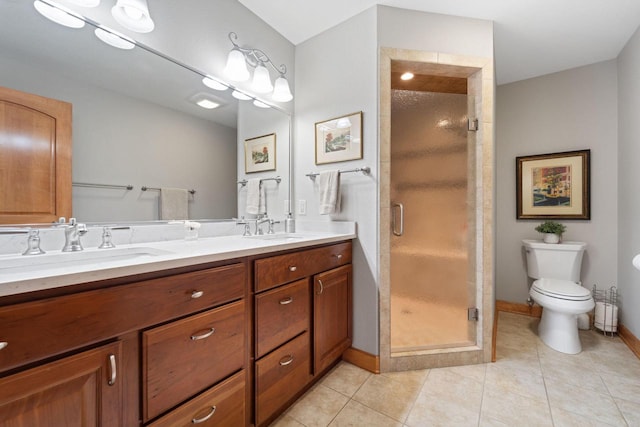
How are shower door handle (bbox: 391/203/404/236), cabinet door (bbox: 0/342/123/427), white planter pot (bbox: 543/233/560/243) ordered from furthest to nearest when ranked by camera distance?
1. white planter pot (bbox: 543/233/560/243)
2. shower door handle (bbox: 391/203/404/236)
3. cabinet door (bbox: 0/342/123/427)

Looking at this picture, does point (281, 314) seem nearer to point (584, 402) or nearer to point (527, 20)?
point (584, 402)

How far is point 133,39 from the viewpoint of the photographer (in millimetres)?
1274

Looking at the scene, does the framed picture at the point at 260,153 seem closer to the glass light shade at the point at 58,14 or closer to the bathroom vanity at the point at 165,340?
the bathroom vanity at the point at 165,340

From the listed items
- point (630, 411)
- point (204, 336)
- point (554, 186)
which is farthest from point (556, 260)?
point (204, 336)

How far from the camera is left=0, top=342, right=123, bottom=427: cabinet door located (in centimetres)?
58

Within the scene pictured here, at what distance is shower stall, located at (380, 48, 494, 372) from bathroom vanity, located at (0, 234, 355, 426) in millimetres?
752

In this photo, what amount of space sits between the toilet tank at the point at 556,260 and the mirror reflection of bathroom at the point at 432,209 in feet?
3.38

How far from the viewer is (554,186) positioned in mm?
2500

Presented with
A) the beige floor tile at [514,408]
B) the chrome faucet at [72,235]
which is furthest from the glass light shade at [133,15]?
the beige floor tile at [514,408]

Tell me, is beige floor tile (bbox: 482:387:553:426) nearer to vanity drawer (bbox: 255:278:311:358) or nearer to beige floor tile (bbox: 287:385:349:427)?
beige floor tile (bbox: 287:385:349:427)

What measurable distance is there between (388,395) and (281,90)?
2119mm

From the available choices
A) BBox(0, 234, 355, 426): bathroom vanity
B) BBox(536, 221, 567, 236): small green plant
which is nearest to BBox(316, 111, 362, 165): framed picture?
BBox(0, 234, 355, 426): bathroom vanity

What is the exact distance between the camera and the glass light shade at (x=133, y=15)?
1167mm

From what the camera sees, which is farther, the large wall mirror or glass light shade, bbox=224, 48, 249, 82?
glass light shade, bbox=224, 48, 249, 82
